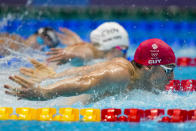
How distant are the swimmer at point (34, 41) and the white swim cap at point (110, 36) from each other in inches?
40.9

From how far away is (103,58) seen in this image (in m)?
4.82

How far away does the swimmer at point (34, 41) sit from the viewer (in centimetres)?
516

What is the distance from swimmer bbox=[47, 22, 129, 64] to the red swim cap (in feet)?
5.01

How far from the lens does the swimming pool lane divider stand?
113 inches

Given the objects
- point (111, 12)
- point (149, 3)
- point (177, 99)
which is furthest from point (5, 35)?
point (149, 3)

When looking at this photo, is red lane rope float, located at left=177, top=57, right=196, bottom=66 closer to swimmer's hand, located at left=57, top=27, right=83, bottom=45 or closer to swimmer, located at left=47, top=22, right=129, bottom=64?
swimmer, located at left=47, top=22, right=129, bottom=64

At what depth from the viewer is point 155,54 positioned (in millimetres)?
2875

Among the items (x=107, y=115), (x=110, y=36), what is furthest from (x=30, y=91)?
(x=110, y=36)

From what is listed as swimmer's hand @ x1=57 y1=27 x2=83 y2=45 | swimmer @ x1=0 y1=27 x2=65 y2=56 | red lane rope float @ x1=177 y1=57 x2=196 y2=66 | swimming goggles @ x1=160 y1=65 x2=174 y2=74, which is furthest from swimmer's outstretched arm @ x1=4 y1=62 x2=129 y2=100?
swimmer's hand @ x1=57 y1=27 x2=83 y2=45

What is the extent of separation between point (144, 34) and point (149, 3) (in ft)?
3.81

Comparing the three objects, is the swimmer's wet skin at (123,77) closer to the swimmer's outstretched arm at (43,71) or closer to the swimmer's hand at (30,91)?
the swimmer's hand at (30,91)

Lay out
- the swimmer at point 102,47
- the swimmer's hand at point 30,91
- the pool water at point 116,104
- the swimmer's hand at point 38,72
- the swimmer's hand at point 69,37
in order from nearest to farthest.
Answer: the swimmer's hand at point 30,91, the pool water at point 116,104, the swimmer's hand at point 38,72, the swimmer at point 102,47, the swimmer's hand at point 69,37

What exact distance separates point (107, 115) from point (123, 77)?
0.36m

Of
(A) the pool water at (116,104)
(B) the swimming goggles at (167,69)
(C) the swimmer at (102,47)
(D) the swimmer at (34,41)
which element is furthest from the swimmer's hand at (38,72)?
(D) the swimmer at (34,41)
